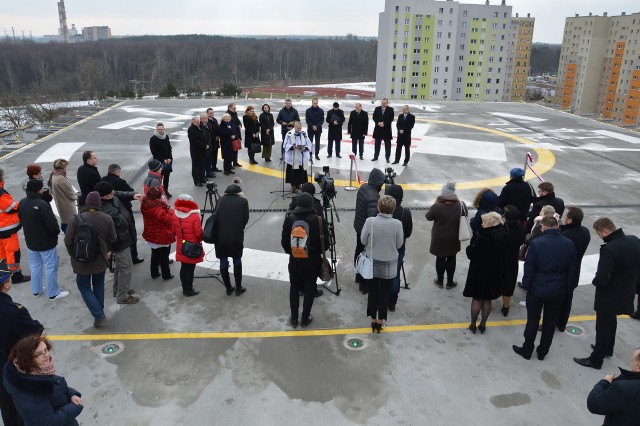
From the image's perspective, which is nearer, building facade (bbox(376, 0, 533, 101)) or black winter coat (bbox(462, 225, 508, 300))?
black winter coat (bbox(462, 225, 508, 300))

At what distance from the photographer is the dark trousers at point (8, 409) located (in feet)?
12.5

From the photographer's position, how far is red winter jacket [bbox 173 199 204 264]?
6234 millimetres

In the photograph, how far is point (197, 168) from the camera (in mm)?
11164

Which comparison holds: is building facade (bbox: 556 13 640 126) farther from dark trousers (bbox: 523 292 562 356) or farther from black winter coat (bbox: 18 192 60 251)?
black winter coat (bbox: 18 192 60 251)

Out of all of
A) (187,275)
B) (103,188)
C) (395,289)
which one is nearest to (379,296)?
(395,289)

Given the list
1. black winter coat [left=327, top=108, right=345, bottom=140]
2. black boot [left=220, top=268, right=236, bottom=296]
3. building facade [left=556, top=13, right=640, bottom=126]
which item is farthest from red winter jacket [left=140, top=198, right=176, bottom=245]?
building facade [left=556, top=13, right=640, bottom=126]

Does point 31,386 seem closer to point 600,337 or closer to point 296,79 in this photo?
point 600,337

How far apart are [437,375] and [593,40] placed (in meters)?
142

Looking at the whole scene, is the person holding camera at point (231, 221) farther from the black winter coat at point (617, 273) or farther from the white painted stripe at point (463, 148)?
the white painted stripe at point (463, 148)

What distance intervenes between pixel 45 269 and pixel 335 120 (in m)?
8.75

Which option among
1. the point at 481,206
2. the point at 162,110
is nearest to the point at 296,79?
the point at 162,110

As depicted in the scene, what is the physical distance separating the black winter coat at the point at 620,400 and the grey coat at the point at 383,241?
251 centimetres

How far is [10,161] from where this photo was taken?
42.6ft

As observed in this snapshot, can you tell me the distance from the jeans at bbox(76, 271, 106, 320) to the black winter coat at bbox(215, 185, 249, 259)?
1.59 meters
